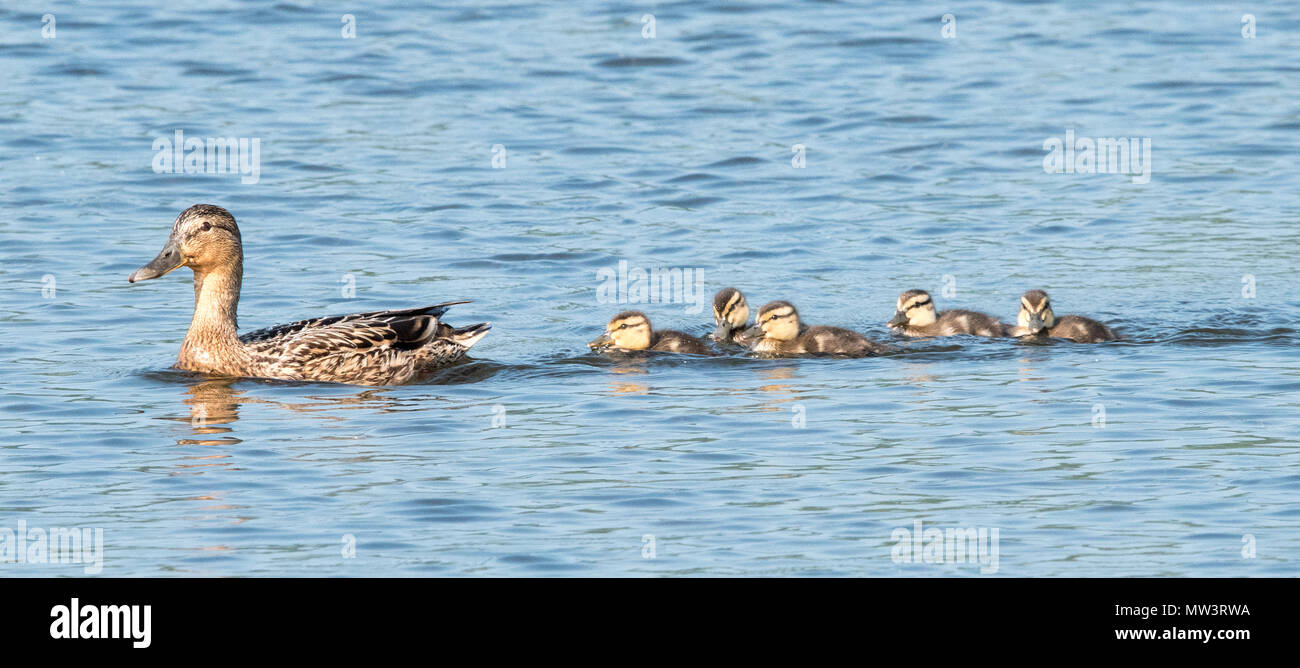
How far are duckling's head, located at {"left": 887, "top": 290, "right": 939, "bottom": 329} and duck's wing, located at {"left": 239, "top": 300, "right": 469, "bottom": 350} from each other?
122 inches

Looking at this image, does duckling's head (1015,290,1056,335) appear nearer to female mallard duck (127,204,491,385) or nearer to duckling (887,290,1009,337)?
duckling (887,290,1009,337)

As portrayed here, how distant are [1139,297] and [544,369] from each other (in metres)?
4.70

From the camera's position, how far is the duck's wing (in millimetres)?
12062

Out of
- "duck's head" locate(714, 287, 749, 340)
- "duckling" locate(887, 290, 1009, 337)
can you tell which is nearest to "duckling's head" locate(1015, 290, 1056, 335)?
"duckling" locate(887, 290, 1009, 337)

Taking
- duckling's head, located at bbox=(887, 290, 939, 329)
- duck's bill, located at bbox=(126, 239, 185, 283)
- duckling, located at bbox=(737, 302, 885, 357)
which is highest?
duck's bill, located at bbox=(126, 239, 185, 283)

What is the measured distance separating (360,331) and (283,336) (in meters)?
0.51

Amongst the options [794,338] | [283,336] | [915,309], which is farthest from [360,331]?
[915,309]

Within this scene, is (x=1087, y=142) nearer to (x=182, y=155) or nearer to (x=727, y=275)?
(x=727, y=275)

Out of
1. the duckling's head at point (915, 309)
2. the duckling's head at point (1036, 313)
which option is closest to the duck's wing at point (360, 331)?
the duckling's head at point (915, 309)

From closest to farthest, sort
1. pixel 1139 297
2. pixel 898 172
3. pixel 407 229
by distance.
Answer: pixel 1139 297
pixel 407 229
pixel 898 172

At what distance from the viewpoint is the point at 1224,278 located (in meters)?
14.8

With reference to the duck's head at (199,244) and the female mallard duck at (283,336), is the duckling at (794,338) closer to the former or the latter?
the female mallard duck at (283,336)
